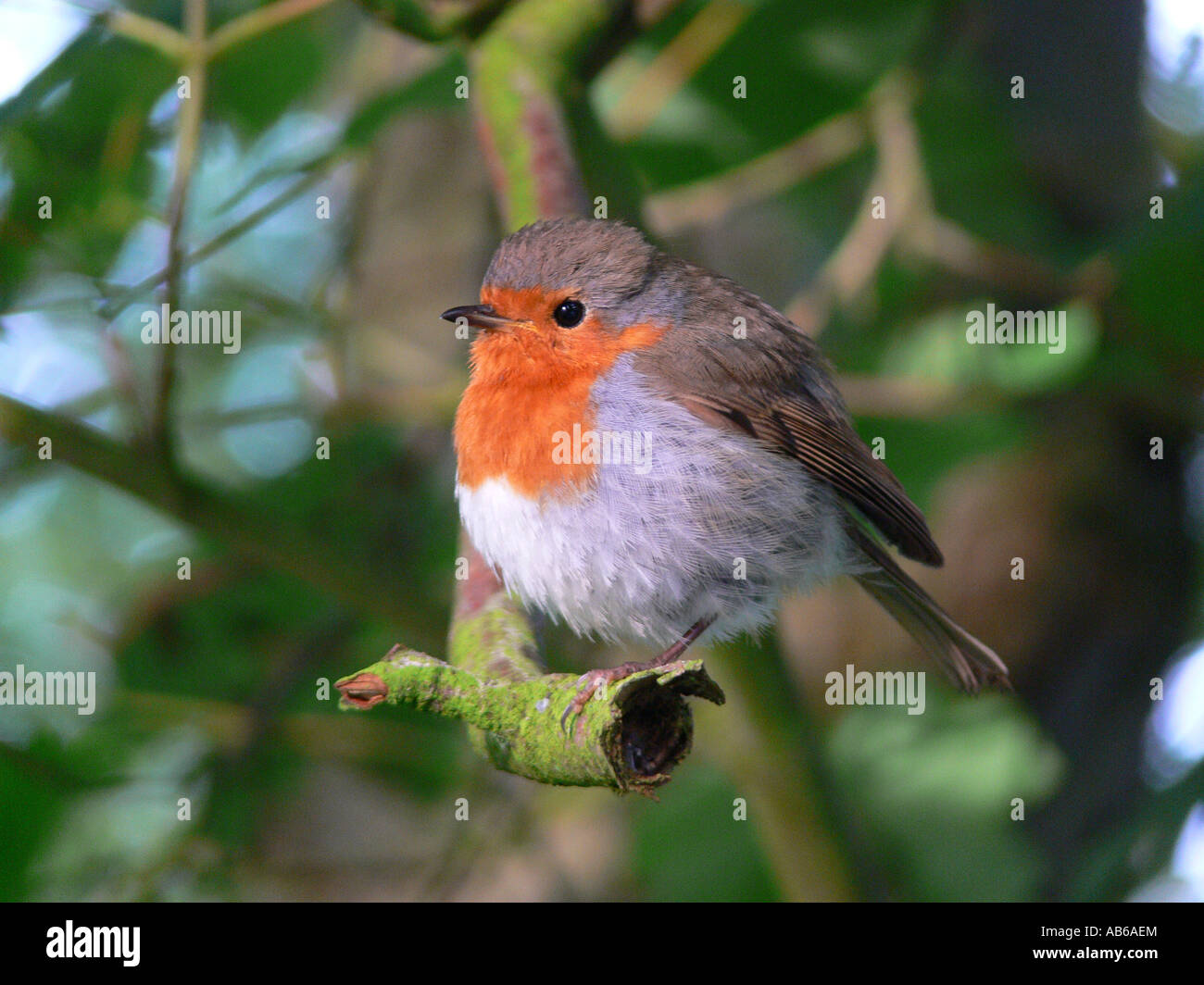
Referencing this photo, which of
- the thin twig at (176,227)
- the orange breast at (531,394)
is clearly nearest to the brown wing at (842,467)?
the orange breast at (531,394)

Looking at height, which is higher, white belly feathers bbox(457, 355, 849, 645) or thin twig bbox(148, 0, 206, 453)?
thin twig bbox(148, 0, 206, 453)

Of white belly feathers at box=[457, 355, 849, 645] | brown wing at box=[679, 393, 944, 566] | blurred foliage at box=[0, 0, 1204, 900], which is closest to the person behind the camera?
white belly feathers at box=[457, 355, 849, 645]

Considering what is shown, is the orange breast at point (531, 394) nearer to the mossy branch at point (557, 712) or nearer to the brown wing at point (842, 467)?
the brown wing at point (842, 467)

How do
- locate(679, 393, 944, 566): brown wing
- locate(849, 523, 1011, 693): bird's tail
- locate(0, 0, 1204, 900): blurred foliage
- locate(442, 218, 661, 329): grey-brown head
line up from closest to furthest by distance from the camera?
1. locate(442, 218, 661, 329): grey-brown head
2. locate(679, 393, 944, 566): brown wing
3. locate(849, 523, 1011, 693): bird's tail
4. locate(0, 0, 1204, 900): blurred foliage

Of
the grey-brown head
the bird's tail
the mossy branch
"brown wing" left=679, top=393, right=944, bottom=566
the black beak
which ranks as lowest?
the mossy branch

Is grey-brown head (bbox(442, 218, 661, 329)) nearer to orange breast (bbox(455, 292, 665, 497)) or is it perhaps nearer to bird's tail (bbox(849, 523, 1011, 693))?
orange breast (bbox(455, 292, 665, 497))

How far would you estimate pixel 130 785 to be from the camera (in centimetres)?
403

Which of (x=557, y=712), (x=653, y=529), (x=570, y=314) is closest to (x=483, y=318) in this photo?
(x=570, y=314)

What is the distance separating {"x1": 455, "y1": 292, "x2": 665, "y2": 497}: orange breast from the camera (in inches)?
117

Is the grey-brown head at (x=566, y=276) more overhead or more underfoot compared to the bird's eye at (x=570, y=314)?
more overhead

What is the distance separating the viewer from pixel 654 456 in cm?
297

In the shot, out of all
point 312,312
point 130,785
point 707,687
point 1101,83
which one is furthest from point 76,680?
point 1101,83

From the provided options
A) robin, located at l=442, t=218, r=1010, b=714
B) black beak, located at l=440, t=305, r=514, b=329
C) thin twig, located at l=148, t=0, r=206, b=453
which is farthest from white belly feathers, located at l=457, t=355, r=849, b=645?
thin twig, located at l=148, t=0, r=206, b=453

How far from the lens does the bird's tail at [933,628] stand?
3.41 metres
